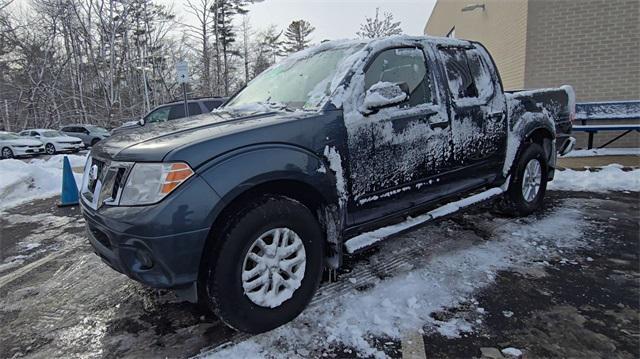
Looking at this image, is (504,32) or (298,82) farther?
(504,32)

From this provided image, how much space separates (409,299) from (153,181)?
6.28ft

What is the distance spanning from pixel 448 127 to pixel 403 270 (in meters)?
1.29

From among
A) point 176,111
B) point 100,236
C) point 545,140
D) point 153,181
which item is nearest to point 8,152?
point 176,111

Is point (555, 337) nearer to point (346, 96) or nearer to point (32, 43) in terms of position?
point (346, 96)

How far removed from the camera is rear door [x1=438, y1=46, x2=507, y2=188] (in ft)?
12.1

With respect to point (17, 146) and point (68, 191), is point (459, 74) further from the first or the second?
point (17, 146)

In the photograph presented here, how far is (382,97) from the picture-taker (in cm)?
291

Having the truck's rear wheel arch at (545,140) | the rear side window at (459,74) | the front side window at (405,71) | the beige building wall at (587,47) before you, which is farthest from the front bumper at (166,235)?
the beige building wall at (587,47)

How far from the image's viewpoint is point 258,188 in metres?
2.55

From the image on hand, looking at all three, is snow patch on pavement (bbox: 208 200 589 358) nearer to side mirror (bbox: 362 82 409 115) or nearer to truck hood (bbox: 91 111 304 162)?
truck hood (bbox: 91 111 304 162)

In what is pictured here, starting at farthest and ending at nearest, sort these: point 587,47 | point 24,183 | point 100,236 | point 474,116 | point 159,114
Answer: point 159,114, point 587,47, point 24,183, point 474,116, point 100,236

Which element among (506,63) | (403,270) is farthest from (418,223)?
(506,63)

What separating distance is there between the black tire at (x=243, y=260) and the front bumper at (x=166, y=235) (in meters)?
0.13

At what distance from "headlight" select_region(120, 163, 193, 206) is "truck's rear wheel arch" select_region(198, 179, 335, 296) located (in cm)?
29
